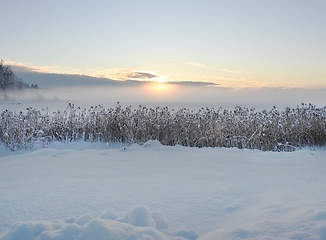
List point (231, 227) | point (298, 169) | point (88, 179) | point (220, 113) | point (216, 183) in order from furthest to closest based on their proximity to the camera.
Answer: point (220, 113)
point (298, 169)
point (88, 179)
point (216, 183)
point (231, 227)

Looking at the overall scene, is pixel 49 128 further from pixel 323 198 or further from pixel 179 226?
pixel 323 198

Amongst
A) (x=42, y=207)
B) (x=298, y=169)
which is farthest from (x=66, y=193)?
(x=298, y=169)

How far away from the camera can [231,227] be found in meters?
2.24

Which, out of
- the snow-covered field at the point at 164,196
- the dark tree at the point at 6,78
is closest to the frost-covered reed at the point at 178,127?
the snow-covered field at the point at 164,196

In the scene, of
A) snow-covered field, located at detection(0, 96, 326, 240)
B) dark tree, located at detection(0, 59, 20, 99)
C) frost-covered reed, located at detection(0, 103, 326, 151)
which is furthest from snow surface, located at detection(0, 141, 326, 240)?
dark tree, located at detection(0, 59, 20, 99)

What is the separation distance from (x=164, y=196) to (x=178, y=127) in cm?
437

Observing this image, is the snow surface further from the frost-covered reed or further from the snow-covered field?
the frost-covered reed

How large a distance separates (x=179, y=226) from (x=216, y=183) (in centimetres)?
125

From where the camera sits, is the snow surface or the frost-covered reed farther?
the frost-covered reed

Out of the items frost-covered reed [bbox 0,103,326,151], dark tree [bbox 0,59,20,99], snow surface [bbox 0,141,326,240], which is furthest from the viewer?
dark tree [bbox 0,59,20,99]

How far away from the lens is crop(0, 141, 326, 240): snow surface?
2.08 meters

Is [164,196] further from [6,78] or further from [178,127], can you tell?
[6,78]

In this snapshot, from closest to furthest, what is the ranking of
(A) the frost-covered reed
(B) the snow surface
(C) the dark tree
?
1. (B) the snow surface
2. (A) the frost-covered reed
3. (C) the dark tree

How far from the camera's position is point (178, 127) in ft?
23.9
